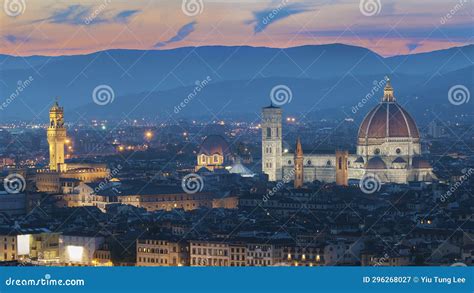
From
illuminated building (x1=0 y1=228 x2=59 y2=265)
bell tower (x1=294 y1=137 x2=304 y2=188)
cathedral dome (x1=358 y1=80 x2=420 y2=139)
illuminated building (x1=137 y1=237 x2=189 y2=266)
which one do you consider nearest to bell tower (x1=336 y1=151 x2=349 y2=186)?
bell tower (x1=294 y1=137 x2=304 y2=188)

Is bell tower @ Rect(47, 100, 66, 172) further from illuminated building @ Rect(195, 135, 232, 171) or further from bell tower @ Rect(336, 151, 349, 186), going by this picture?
bell tower @ Rect(336, 151, 349, 186)

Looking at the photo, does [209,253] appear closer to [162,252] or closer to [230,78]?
[162,252]

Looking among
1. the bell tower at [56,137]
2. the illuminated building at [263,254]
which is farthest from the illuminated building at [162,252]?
the bell tower at [56,137]

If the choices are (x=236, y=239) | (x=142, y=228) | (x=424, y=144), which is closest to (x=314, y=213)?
(x=142, y=228)

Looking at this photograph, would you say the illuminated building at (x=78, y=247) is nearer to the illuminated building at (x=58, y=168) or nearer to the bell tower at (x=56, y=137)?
the illuminated building at (x=58, y=168)

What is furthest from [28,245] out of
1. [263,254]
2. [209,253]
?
[263,254]

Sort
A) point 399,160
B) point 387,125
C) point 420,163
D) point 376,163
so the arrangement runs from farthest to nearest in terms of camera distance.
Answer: point 387,125
point 399,160
point 376,163
point 420,163

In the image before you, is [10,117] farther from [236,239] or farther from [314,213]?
[236,239]
